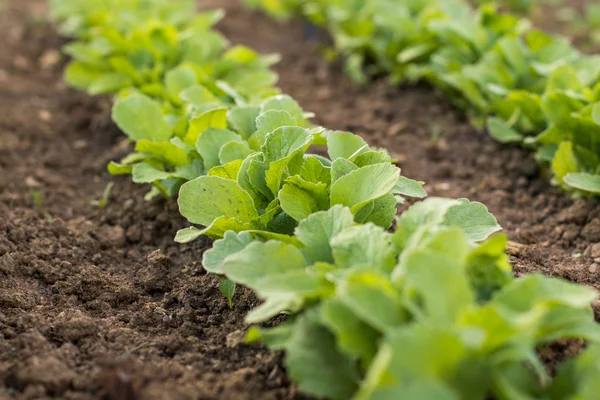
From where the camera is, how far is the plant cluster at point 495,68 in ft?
11.1

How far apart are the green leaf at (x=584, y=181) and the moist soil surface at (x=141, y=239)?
0.19 m

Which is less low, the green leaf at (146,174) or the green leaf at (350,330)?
the green leaf at (350,330)

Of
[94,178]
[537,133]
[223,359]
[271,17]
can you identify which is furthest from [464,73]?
[271,17]

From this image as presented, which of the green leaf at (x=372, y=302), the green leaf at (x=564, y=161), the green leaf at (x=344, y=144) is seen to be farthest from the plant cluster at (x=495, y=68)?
the green leaf at (x=372, y=302)

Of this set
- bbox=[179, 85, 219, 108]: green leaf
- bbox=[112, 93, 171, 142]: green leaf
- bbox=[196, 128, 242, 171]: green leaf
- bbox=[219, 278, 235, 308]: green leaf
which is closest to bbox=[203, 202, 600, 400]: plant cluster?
bbox=[219, 278, 235, 308]: green leaf

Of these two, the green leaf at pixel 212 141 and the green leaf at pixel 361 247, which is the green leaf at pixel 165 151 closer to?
the green leaf at pixel 212 141

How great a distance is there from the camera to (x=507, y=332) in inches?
65.7

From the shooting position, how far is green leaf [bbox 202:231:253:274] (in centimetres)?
216

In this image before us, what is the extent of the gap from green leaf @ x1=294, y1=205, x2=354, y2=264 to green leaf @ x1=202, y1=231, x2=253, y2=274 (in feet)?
0.60

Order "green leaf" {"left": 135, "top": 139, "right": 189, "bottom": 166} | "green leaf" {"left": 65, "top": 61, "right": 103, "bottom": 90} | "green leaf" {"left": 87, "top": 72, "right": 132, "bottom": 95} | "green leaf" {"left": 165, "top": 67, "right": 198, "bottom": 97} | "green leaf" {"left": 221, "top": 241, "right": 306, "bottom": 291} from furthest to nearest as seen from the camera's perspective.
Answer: "green leaf" {"left": 65, "top": 61, "right": 103, "bottom": 90}
"green leaf" {"left": 87, "top": 72, "right": 132, "bottom": 95}
"green leaf" {"left": 165, "top": 67, "right": 198, "bottom": 97}
"green leaf" {"left": 135, "top": 139, "right": 189, "bottom": 166}
"green leaf" {"left": 221, "top": 241, "right": 306, "bottom": 291}

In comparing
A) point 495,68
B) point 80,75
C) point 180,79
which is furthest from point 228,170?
point 80,75

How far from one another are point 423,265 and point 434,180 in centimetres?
210

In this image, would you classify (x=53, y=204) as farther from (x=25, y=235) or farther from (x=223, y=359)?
(x=223, y=359)

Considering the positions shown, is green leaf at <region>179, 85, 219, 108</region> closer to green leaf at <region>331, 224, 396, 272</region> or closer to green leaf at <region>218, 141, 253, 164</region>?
green leaf at <region>218, 141, 253, 164</region>
